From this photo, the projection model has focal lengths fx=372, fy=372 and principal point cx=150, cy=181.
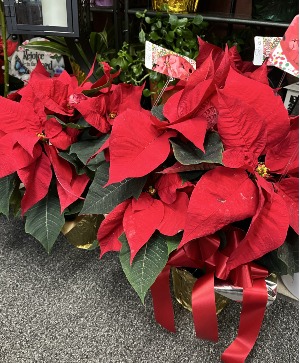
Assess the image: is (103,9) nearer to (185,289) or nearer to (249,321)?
(185,289)

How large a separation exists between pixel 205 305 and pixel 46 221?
1.25ft

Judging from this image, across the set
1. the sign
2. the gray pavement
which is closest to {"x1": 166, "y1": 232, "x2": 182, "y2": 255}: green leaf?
the gray pavement

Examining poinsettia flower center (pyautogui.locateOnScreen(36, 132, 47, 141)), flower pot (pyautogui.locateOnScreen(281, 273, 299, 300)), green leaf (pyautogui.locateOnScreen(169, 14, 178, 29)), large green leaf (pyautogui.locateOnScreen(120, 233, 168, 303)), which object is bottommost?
flower pot (pyautogui.locateOnScreen(281, 273, 299, 300))

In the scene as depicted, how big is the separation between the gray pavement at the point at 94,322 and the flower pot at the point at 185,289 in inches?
0.8

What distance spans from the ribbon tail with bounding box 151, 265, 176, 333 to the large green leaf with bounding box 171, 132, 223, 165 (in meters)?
0.22

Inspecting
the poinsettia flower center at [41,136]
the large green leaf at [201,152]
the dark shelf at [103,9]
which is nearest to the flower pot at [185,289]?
the large green leaf at [201,152]

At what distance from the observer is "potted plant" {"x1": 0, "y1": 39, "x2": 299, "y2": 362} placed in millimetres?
574

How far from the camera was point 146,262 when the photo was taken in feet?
2.12

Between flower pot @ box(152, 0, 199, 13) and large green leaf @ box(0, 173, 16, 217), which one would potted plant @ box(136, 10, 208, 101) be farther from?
large green leaf @ box(0, 173, 16, 217)

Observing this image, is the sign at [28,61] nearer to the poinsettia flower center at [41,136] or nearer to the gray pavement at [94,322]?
the poinsettia flower center at [41,136]

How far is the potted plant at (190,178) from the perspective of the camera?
0.57 metres

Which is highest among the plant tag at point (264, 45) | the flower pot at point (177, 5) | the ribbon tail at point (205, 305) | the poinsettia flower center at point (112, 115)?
the flower pot at point (177, 5)

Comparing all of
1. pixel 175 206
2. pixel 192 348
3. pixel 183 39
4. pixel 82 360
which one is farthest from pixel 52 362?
pixel 183 39

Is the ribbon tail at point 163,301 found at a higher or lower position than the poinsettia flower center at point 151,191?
lower
